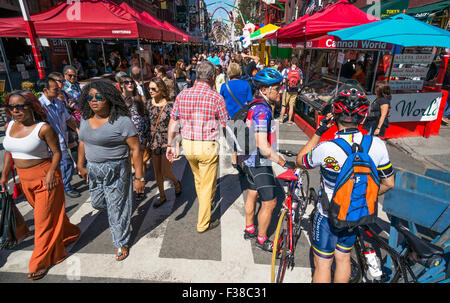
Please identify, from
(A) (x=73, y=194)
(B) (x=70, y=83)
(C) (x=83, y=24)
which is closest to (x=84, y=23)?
(C) (x=83, y=24)

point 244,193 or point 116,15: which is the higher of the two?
point 116,15

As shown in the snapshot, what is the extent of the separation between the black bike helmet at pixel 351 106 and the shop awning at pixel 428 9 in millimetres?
9604

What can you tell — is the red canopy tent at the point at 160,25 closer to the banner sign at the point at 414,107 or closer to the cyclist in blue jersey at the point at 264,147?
the banner sign at the point at 414,107

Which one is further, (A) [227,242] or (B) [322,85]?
(B) [322,85]

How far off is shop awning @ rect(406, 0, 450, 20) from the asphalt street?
8528mm

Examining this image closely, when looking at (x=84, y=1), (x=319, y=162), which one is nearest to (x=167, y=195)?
(x=319, y=162)

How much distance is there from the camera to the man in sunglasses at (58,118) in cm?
418

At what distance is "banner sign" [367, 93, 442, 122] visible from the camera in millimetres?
7062

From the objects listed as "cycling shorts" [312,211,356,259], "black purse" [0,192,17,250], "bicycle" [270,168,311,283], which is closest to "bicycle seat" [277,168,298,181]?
"bicycle" [270,168,311,283]

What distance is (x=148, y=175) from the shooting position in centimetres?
543

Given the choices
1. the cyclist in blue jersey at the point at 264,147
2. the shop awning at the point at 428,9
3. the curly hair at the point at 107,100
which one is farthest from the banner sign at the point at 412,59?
the curly hair at the point at 107,100

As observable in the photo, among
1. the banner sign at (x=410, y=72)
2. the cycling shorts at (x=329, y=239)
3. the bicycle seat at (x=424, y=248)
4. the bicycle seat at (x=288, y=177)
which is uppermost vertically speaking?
the banner sign at (x=410, y=72)

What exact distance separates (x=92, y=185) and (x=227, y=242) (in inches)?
72.4

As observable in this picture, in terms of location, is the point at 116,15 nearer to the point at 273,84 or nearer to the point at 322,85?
the point at 273,84
